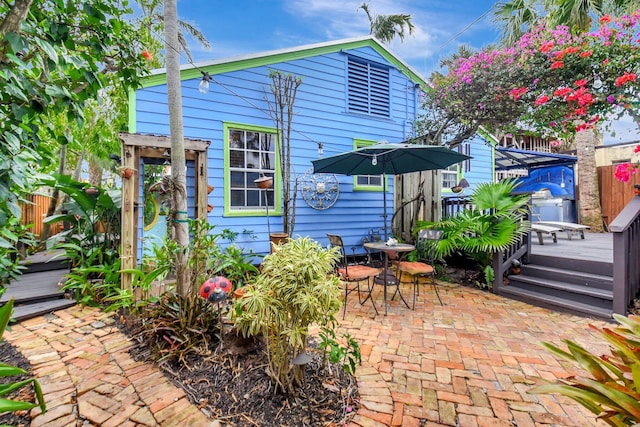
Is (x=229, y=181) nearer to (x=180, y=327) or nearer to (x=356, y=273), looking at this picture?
(x=356, y=273)

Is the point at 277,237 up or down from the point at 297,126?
down

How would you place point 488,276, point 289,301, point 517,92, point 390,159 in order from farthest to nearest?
point 517,92
point 390,159
point 488,276
point 289,301

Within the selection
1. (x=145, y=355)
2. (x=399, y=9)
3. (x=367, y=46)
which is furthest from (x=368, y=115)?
(x=399, y=9)

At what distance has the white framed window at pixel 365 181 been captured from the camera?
6961 millimetres

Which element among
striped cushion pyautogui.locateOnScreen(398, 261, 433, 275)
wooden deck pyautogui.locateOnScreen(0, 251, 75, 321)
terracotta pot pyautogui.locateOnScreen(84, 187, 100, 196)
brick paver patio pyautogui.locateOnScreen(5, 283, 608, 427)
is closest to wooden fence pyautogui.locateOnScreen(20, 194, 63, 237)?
wooden deck pyautogui.locateOnScreen(0, 251, 75, 321)

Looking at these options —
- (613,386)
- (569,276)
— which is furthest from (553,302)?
(613,386)

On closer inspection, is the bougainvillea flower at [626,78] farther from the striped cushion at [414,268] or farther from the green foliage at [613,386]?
the green foliage at [613,386]

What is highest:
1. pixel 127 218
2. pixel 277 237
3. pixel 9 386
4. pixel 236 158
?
pixel 236 158

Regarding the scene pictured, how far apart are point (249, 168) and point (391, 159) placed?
2.67m

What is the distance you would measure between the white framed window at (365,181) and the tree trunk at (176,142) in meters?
4.72

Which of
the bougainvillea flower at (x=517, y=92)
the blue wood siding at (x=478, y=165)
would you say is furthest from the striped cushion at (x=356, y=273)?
the blue wood siding at (x=478, y=165)

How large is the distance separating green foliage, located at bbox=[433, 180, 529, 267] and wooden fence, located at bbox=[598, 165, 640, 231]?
21.4 ft

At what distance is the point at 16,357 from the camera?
2.51 metres

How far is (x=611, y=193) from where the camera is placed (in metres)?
9.02
